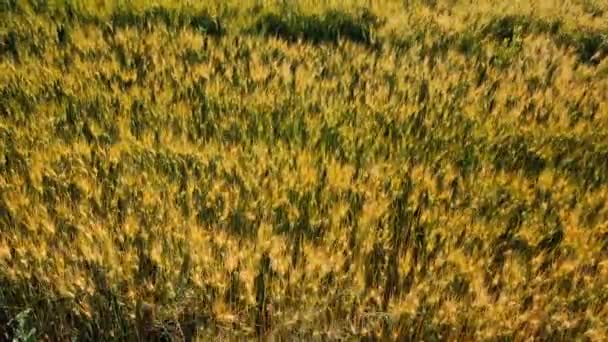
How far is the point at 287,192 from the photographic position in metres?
1.88

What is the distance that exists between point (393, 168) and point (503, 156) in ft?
1.63

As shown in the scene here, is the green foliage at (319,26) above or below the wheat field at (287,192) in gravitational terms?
above

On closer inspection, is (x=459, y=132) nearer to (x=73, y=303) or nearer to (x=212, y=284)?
(x=212, y=284)

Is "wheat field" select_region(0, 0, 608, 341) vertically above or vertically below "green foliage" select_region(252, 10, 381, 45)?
below

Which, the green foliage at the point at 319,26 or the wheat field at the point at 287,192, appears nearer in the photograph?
the wheat field at the point at 287,192

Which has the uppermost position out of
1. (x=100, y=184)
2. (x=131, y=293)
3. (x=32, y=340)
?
(x=100, y=184)

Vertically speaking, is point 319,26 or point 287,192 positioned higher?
point 319,26

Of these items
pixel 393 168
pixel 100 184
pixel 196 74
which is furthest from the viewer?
pixel 196 74

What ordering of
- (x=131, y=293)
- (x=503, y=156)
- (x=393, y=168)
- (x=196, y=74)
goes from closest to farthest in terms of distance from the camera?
(x=131, y=293), (x=393, y=168), (x=503, y=156), (x=196, y=74)

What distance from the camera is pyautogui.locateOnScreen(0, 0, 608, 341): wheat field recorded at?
1.62 meters

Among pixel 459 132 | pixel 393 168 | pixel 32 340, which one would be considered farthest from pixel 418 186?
pixel 32 340

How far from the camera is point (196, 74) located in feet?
8.41

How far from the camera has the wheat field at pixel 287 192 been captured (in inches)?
63.7

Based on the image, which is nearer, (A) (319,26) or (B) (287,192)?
(B) (287,192)
